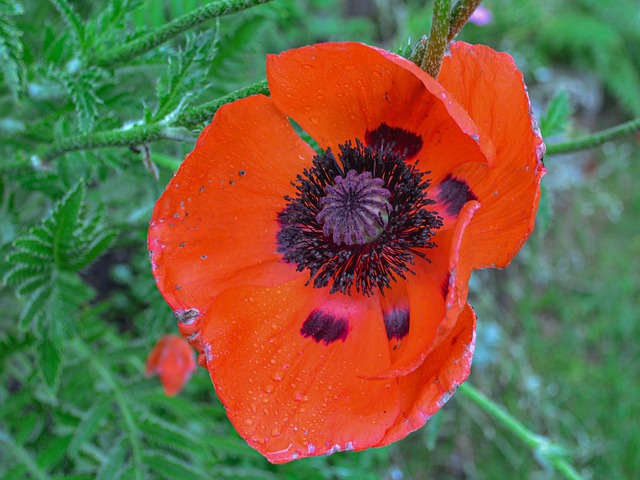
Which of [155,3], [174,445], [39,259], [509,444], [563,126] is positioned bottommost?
[509,444]

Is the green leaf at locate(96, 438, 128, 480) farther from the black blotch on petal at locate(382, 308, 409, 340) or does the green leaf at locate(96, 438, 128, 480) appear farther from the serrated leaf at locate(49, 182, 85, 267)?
the black blotch on petal at locate(382, 308, 409, 340)

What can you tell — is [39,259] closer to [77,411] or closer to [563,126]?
[77,411]

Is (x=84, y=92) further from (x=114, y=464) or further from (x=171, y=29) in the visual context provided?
(x=114, y=464)

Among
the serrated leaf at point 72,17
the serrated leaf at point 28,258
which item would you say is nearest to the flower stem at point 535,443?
the serrated leaf at point 28,258

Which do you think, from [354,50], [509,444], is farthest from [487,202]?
[509,444]

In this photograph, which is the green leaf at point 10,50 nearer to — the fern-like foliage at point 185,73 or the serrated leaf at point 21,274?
the fern-like foliage at point 185,73

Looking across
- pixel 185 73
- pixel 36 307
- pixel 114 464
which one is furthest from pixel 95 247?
pixel 114 464
